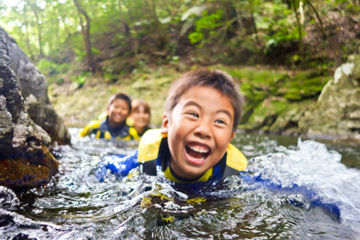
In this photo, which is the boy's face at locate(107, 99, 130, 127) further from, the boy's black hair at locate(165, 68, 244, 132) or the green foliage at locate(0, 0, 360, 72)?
the boy's black hair at locate(165, 68, 244, 132)

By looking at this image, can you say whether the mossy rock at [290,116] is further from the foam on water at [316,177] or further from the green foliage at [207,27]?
the green foliage at [207,27]

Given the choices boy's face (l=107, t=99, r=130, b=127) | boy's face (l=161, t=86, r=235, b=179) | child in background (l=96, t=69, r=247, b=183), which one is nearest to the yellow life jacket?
child in background (l=96, t=69, r=247, b=183)

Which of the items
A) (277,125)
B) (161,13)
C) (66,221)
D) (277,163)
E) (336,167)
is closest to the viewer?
(66,221)

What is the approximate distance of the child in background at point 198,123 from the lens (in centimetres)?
209

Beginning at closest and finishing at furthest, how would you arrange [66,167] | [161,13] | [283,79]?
[66,167] < [283,79] < [161,13]

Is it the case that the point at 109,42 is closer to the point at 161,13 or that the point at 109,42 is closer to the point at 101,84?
the point at 101,84

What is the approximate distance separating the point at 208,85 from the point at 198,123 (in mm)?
336

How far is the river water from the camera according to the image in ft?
4.21

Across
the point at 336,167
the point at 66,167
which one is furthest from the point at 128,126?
the point at 336,167

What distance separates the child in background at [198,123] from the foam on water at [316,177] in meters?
0.49

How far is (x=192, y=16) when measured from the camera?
436 inches

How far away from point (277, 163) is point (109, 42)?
10717 mm

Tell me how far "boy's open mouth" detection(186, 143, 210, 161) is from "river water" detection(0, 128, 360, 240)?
0.28 meters

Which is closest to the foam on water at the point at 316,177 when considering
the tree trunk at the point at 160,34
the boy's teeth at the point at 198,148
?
the boy's teeth at the point at 198,148
